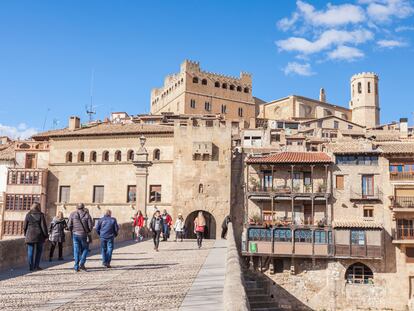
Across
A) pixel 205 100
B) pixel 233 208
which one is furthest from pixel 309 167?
pixel 205 100

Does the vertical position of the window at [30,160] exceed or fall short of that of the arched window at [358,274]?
it exceeds it

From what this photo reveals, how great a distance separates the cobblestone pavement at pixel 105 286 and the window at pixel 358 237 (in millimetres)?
25627

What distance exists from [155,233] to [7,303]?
423 inches

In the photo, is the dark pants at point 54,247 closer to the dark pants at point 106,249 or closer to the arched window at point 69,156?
the dark pants at point 106,249

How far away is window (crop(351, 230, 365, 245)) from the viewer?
37.5 meters

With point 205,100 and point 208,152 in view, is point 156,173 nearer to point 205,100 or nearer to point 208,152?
point 208,152

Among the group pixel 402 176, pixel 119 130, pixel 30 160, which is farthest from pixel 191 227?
pixel 402 176

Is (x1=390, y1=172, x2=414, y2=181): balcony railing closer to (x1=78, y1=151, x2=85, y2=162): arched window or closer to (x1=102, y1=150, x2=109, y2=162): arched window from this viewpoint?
(x1=102, y1=150, x2=109, y2=162): arched window

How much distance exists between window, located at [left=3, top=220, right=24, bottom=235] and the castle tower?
68871mm

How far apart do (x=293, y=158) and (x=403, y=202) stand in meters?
9.55

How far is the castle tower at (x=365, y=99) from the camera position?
92.6 meters

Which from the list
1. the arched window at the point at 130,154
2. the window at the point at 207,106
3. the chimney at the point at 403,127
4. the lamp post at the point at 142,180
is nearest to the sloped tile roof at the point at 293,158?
the arched window at the point at 130,154

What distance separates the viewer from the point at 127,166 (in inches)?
1650

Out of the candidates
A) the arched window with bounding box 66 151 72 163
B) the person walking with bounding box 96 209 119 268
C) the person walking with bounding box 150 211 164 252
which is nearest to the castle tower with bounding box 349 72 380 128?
the arched window with bounding box 66 151 72 163
